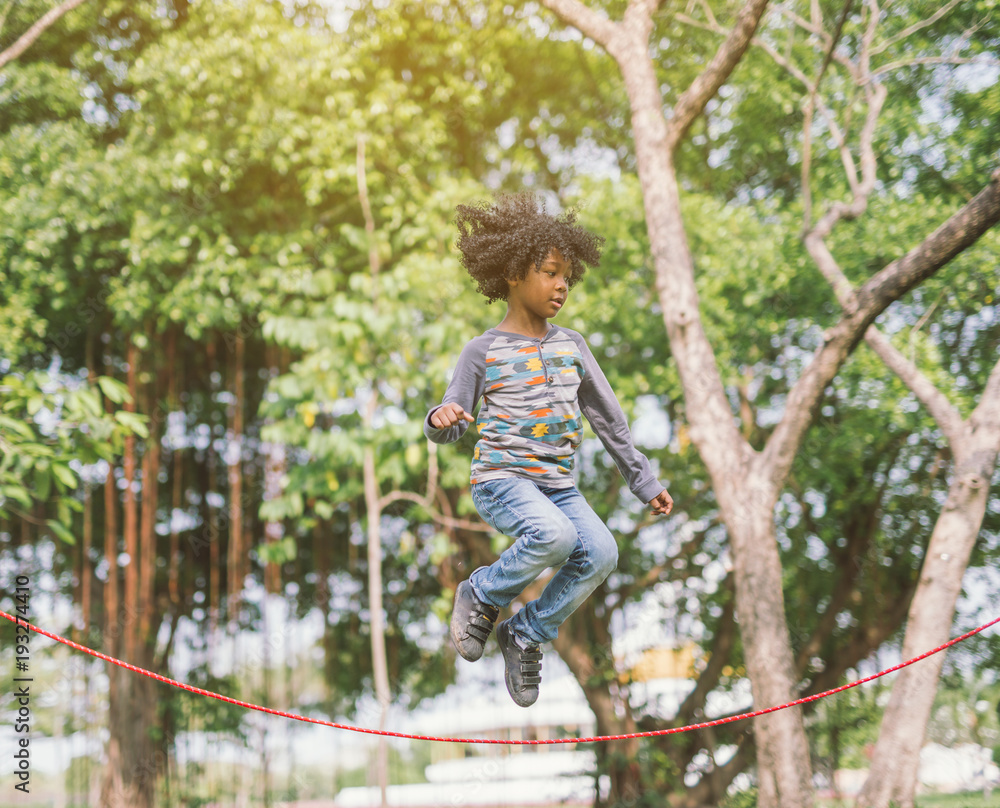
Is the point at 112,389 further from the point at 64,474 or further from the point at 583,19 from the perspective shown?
the point at 583,19

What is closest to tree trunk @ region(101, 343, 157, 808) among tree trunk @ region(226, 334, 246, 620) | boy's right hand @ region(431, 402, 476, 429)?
Answer: tree trunk @ region(226, 334, 246, 620)

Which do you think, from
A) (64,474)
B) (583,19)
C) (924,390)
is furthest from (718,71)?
(64,474)

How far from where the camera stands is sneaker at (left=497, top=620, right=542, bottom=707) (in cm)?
216

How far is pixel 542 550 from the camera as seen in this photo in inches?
76.4

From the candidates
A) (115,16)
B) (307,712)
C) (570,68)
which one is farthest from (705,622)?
(115,16)

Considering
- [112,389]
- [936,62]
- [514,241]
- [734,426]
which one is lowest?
[514,241]

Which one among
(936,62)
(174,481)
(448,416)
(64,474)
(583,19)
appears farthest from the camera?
(174,481)

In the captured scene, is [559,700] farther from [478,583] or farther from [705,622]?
[478,583]

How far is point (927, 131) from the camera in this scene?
581 centimetres

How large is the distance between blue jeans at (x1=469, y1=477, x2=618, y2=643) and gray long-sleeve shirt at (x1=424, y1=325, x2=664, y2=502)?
5cm

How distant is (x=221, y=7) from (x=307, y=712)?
700 cm

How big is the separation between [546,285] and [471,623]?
2.90 ft

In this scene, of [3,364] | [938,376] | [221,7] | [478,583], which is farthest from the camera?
[3,364]

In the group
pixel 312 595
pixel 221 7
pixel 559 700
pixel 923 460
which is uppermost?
pixel 221 7
